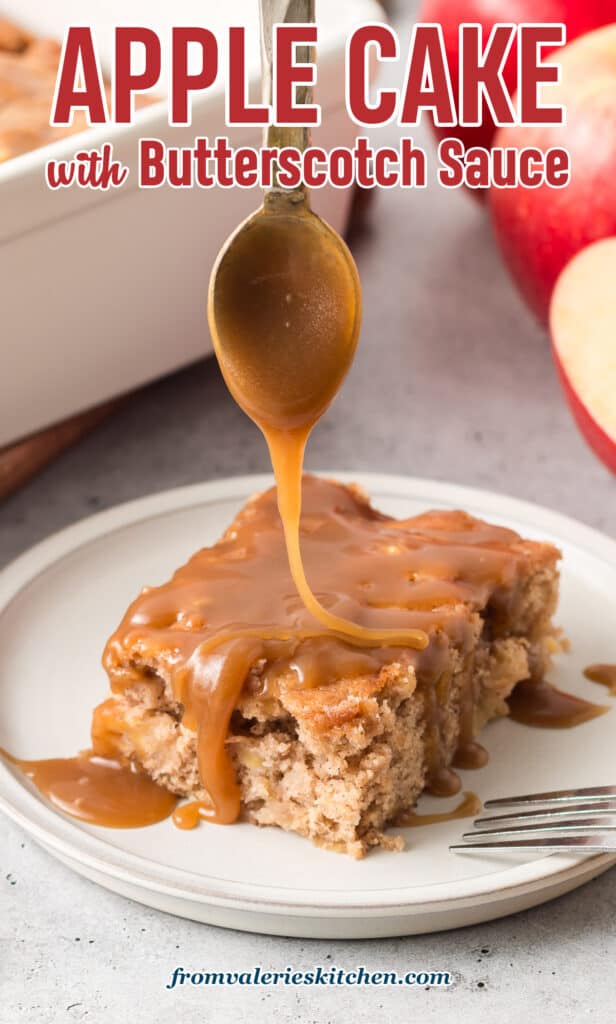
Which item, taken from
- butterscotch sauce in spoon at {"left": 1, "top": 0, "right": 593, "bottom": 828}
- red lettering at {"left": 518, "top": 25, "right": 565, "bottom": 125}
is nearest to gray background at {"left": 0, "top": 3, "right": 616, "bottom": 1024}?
butterscotch sauce in spoon at {"left": 1, "top": 0, "right": 593, "bottom": 828}

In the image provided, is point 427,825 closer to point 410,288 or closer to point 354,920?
point 354,920

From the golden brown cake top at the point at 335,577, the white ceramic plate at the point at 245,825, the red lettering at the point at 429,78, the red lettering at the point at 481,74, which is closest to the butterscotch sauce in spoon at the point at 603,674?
the white ceramic plate at the point at 245,825

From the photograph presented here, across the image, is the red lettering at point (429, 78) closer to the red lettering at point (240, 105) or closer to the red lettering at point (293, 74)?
the red lettering at point (240, 105)

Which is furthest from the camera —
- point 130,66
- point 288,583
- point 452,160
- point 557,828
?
point 452,160

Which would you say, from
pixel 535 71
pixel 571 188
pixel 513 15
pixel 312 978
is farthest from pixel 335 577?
pixel 513 15

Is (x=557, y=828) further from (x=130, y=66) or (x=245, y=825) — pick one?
(x=130, y=66)

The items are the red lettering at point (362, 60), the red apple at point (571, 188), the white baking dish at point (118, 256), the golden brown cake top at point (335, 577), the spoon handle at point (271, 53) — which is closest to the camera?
the spoon handle at point (271, 53)

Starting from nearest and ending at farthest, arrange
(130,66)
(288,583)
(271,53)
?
(271,53) → (288,583) → (130,66)
